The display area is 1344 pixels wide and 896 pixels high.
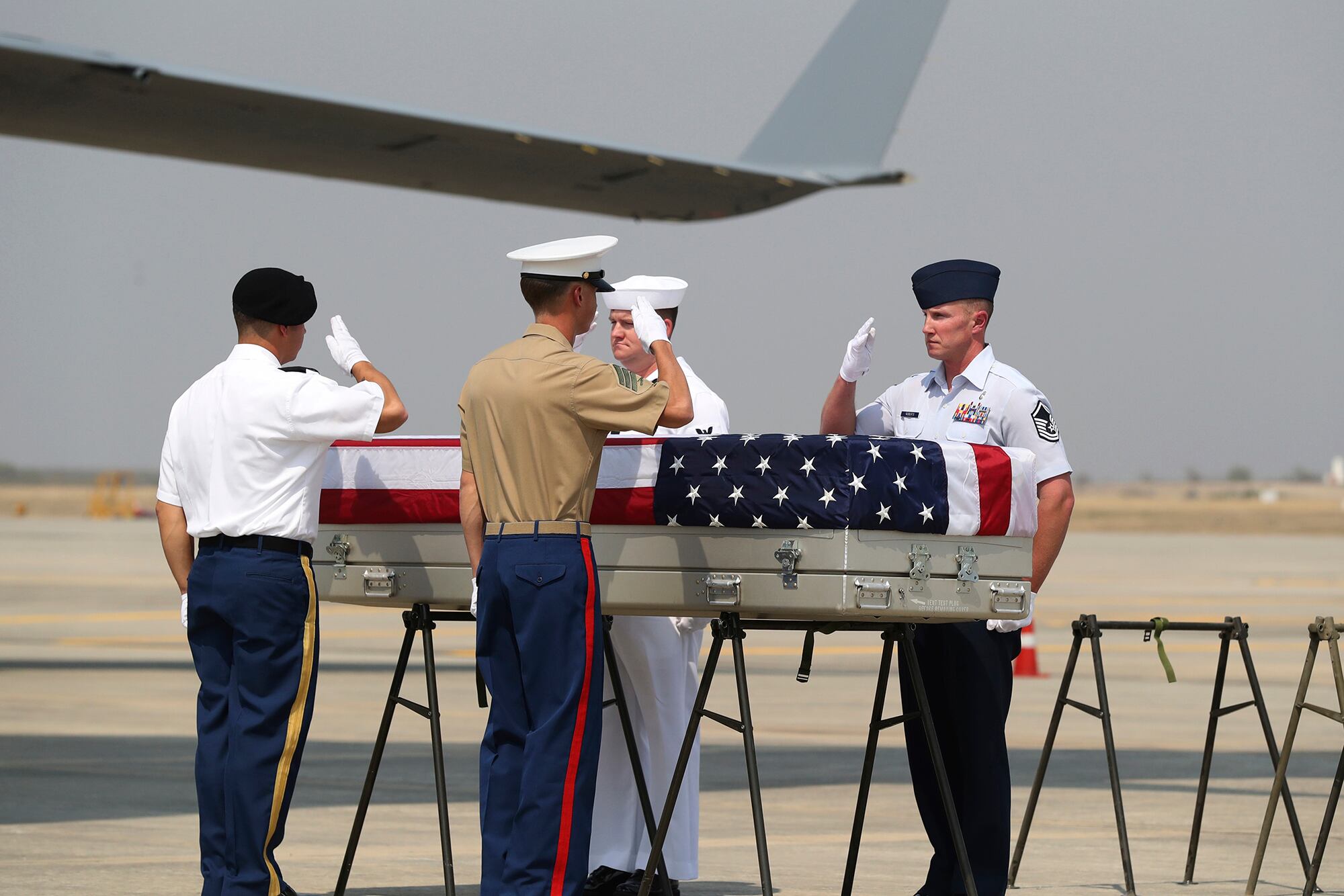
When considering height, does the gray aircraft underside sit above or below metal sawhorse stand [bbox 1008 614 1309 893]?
above

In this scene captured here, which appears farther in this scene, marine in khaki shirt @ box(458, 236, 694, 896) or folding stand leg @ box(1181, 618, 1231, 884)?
folding stand leg @ box(1181, 618, 1231, 884)

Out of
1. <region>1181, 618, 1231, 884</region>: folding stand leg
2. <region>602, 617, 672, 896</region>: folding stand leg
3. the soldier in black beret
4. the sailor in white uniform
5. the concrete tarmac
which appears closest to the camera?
the soldier in black beret

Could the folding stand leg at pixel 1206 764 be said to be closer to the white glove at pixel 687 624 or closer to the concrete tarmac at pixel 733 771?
the concrete tarmac at pixel 733 771

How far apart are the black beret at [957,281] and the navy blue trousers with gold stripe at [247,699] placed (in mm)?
2314

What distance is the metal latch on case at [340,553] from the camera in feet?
21.1

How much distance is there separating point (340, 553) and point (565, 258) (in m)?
1.40

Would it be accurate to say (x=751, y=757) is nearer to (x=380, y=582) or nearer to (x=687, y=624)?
(x=380, y=582)

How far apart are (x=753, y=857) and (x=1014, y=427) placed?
97.1 inches

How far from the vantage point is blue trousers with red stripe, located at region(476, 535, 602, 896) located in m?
5.51

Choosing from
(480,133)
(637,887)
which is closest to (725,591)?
(637,887)

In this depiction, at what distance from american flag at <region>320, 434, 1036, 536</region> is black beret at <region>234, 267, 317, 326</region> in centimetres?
69

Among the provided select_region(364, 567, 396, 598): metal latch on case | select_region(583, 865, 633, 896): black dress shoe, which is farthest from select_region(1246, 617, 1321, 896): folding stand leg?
select_region(364, 567, 396, 598): metal latch on case

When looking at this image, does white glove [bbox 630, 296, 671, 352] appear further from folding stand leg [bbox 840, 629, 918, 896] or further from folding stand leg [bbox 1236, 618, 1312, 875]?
folding stand leg [bbox 1236, 618, 1312, 875]

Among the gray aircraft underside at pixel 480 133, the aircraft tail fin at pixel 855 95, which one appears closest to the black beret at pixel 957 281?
the gray aircraft underside at pixel 480 133
